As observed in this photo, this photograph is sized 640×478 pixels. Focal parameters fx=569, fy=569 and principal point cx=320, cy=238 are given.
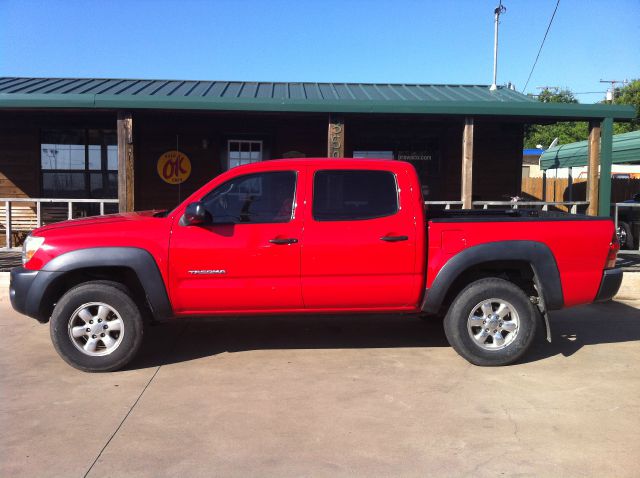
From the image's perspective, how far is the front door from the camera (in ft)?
16.1

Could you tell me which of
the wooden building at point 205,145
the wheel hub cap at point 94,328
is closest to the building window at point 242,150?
the wooden building at point 205,145

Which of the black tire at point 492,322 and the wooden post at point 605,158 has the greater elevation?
the wooden post at point 605,158

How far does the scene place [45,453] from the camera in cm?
350

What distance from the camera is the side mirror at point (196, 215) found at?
475cm

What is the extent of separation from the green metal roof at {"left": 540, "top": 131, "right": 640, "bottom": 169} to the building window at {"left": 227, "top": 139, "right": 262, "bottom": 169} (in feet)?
29.2

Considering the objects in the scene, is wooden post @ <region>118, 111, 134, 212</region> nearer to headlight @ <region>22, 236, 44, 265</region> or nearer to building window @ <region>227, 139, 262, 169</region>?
building window @ <region>227, 139, 262, 169</region>

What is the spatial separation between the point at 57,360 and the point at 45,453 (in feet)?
6.67

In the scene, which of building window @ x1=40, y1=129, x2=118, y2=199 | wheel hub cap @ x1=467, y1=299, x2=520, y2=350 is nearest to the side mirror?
wheel hub cap @ x1=467, y1=299, x2=520, y2=350

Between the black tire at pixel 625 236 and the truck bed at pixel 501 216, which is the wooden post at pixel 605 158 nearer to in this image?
the truck bed at pixel 501 216

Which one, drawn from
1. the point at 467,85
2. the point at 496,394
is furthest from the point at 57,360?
the point at 467,85

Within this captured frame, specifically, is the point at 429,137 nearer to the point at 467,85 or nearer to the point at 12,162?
the point at 467,85

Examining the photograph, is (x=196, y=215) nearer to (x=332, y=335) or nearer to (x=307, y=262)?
(x=307, y=262)

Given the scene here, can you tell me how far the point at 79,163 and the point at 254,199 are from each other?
8.77m

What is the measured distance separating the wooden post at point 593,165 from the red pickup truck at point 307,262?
15.8 feet
